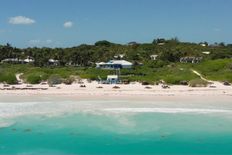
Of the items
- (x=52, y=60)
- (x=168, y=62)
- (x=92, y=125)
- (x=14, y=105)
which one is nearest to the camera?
(x=92, y=125)

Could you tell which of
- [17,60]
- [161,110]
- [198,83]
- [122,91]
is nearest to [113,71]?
[198,83]

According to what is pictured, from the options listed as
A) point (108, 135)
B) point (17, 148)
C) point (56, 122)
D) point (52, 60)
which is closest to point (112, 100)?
point (56, 122)

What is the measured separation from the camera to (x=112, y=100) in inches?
1574

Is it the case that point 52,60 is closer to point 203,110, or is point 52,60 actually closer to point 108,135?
point 203,110

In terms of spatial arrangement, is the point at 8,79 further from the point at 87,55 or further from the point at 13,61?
the point at 13,61

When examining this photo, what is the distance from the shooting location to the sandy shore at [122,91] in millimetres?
43312

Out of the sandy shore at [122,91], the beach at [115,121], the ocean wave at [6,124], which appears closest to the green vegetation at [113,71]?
the sandy shore at [122,91]

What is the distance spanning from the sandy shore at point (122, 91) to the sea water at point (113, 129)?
6439mm

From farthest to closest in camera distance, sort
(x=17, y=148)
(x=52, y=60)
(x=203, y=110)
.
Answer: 1. (x=52, y=60)
2. (x=203, y=110)
3. (x=17, y=148)

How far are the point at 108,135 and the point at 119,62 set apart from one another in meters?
49.3

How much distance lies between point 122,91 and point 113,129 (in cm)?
1992

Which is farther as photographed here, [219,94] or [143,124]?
[219,94]

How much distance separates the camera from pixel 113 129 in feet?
85.8

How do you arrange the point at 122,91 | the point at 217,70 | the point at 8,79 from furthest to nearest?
1. the point at 217,70
2. the point at 8,79
3. the point at 122,91
